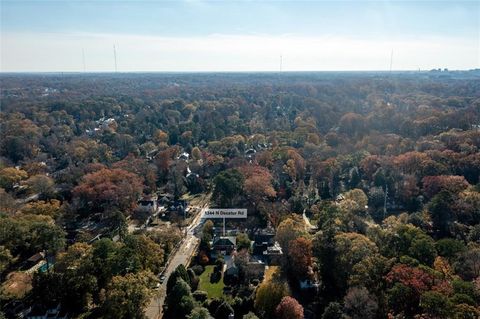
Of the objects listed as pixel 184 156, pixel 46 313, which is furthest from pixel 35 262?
pixel 184 156

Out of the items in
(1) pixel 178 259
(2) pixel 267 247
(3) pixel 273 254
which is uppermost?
(3) pixel 273 254

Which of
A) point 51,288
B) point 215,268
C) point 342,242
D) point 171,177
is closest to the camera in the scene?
point 51,288

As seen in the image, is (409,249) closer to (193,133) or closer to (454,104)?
(193,133)

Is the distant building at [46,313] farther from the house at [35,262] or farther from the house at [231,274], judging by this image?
the house at [231,274]

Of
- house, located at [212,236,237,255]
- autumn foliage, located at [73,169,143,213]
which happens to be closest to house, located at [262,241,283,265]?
house, located at [212,236,237,255]

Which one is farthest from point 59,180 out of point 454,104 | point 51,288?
point 454,104

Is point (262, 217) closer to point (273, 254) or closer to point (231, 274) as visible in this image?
point (273, 254)

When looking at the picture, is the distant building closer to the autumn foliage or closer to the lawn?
the lawn
